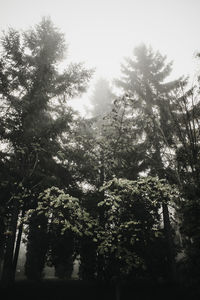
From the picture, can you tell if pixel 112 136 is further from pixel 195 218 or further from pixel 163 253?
pixel 163 253

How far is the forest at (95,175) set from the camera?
4.99 m

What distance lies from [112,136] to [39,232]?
618 cm

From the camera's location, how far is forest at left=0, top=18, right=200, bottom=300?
16.4 feet

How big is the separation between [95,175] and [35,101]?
4.33 meters

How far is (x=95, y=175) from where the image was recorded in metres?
9.40

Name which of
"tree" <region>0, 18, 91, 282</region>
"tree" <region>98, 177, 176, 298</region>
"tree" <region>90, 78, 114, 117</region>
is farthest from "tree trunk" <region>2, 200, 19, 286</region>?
"tree" <region>90, 78, 114, 117</region>

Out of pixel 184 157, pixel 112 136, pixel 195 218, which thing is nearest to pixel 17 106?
pixel 112 136

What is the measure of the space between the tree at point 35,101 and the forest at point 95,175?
2.1 inches

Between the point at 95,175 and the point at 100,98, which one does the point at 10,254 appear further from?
the point at 100,98

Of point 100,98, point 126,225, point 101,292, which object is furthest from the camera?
point 100,98

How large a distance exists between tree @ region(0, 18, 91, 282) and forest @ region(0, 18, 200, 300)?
54 millimetres

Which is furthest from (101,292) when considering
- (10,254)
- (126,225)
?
(126,225)

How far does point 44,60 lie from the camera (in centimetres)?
1174

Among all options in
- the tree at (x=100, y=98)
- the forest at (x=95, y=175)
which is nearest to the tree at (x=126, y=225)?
the forest at (x=95, y=175)
